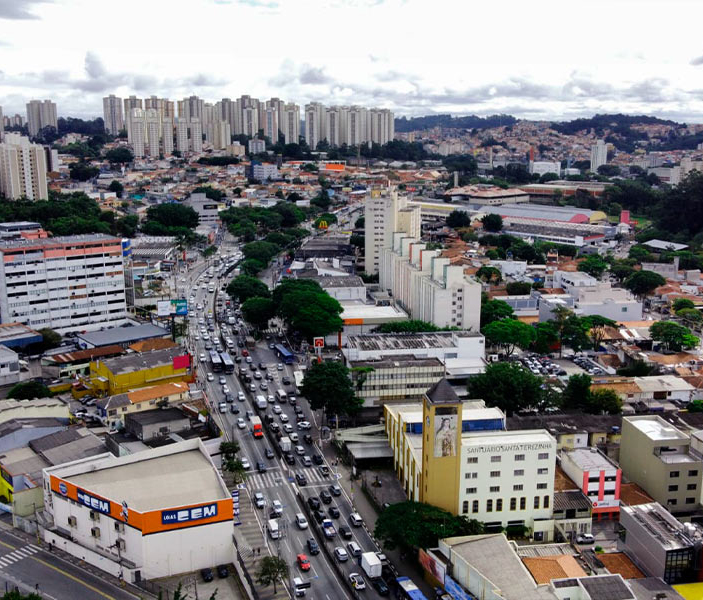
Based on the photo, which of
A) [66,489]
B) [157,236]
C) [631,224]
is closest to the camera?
[66,489]

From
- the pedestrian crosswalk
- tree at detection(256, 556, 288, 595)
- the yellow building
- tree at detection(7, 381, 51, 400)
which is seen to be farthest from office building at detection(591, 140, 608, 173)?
the pedestrian crosswalk

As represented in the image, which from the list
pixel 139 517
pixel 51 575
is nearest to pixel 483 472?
pixel 139 517

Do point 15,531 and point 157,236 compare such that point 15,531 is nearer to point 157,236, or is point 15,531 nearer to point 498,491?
point 498,491

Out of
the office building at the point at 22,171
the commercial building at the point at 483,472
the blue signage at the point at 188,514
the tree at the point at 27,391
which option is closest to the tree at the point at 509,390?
the commercial building at the point at 483,472

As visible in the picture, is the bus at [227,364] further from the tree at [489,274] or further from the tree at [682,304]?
the tree at [682,304]

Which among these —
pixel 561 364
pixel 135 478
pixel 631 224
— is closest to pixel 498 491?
pixel 135 478

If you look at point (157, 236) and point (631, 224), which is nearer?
point (157, 236)

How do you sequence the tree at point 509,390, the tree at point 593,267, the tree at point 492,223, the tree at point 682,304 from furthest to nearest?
the tree at point 492,223, the tree at point 593,267, the tree at point 682,304, the tree at point 509,390

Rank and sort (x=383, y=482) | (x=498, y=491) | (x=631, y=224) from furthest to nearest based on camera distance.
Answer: (x=631, y=224), (x=383, y=482), (x=498, y=491)
